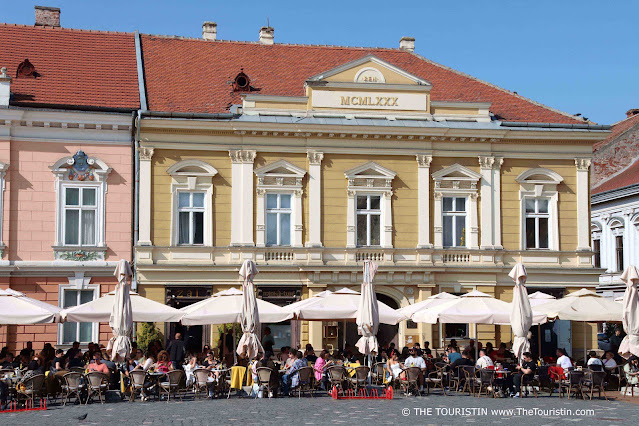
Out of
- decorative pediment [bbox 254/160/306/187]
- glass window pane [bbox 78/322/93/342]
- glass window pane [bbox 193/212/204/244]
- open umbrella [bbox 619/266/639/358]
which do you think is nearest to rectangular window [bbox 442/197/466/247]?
decorative pediment [bbox 254/160/306/187]

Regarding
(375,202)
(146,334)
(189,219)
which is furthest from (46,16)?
(375,202)

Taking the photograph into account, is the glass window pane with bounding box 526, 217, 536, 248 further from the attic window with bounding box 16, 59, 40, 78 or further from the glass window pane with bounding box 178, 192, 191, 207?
the attic window with bounding box 16, 59, 40, 78

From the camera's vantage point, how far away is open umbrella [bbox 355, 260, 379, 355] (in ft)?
73.8

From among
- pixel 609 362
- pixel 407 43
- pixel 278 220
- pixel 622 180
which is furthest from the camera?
pixel 622 180

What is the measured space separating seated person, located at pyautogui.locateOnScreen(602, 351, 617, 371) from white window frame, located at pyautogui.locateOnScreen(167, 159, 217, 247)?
12108mm

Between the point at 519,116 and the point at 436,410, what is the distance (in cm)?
1645

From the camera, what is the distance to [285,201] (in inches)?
1191

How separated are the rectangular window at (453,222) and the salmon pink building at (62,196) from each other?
9.99m

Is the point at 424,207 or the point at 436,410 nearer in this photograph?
the point at 436,410

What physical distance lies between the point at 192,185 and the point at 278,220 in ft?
9.49

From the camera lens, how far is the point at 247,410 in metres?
18.5

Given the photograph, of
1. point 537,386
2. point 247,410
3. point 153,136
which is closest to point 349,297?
point 537,386

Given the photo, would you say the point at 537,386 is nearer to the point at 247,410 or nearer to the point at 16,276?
the point at 247,410

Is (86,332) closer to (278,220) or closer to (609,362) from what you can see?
(278,220)
